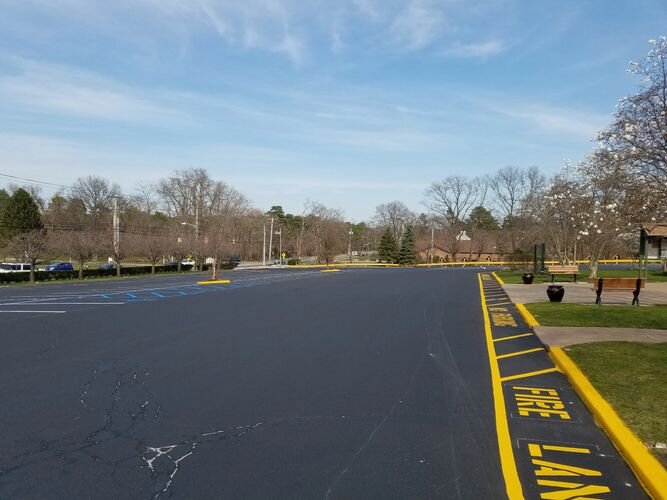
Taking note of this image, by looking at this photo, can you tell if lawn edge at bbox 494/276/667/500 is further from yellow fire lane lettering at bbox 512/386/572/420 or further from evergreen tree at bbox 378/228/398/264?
evergreen tree at bbox 378/228/398/264

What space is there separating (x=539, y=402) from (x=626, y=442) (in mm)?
1631

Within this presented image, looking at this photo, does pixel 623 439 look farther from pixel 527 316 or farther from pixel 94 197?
pixel 94 197

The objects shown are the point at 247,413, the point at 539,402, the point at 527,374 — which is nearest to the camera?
the point at 247,413

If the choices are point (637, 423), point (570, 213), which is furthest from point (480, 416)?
point (570, 213)

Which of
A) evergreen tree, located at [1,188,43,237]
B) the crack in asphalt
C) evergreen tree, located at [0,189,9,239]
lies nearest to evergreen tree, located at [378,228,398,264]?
evergreen tree, located at [1,188,43,237]

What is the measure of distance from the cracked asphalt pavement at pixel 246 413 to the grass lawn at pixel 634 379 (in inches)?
56.8

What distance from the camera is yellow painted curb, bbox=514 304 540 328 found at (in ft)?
43.7

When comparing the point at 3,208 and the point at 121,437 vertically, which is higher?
the point at 3,208

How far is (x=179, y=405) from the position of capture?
6238 millimetres

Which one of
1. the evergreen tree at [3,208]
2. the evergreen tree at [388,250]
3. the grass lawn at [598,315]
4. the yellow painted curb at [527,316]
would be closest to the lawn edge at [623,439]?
the yellow painted curb at [527,316]

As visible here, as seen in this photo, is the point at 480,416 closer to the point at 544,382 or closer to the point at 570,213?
the point at 544,382

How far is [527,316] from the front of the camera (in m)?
14.8

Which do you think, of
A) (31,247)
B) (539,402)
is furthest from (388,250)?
(539,402)

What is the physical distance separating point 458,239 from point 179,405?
96.4 m
